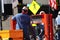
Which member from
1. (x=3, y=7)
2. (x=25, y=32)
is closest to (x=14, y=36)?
(x=25, y=32)

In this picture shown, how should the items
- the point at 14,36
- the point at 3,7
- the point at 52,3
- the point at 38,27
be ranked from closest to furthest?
1. the point at 14,36
2. the point at 38,27
3. the point at 52,3
4. the point at 3,7

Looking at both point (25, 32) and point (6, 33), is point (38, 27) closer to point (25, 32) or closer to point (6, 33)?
point (25, 32)

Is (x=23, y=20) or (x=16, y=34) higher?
(x=23, y=20)

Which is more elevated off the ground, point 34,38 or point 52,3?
point 52,3

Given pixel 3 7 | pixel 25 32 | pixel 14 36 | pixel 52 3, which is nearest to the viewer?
pixel 14 36

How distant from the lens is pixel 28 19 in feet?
34.9

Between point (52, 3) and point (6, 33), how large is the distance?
5.80m

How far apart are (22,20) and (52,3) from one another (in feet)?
14.5

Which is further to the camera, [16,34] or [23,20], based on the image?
[23,20]

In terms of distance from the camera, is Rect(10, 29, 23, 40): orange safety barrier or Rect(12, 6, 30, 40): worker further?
Rect(12, 6, 30, 40): worker

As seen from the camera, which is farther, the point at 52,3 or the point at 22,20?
the point at 52,3

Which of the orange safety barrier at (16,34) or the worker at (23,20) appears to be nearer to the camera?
the orange safety barrier at (16,34)

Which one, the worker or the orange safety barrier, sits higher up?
the worker

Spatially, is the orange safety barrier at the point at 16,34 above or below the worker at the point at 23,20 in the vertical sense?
below
